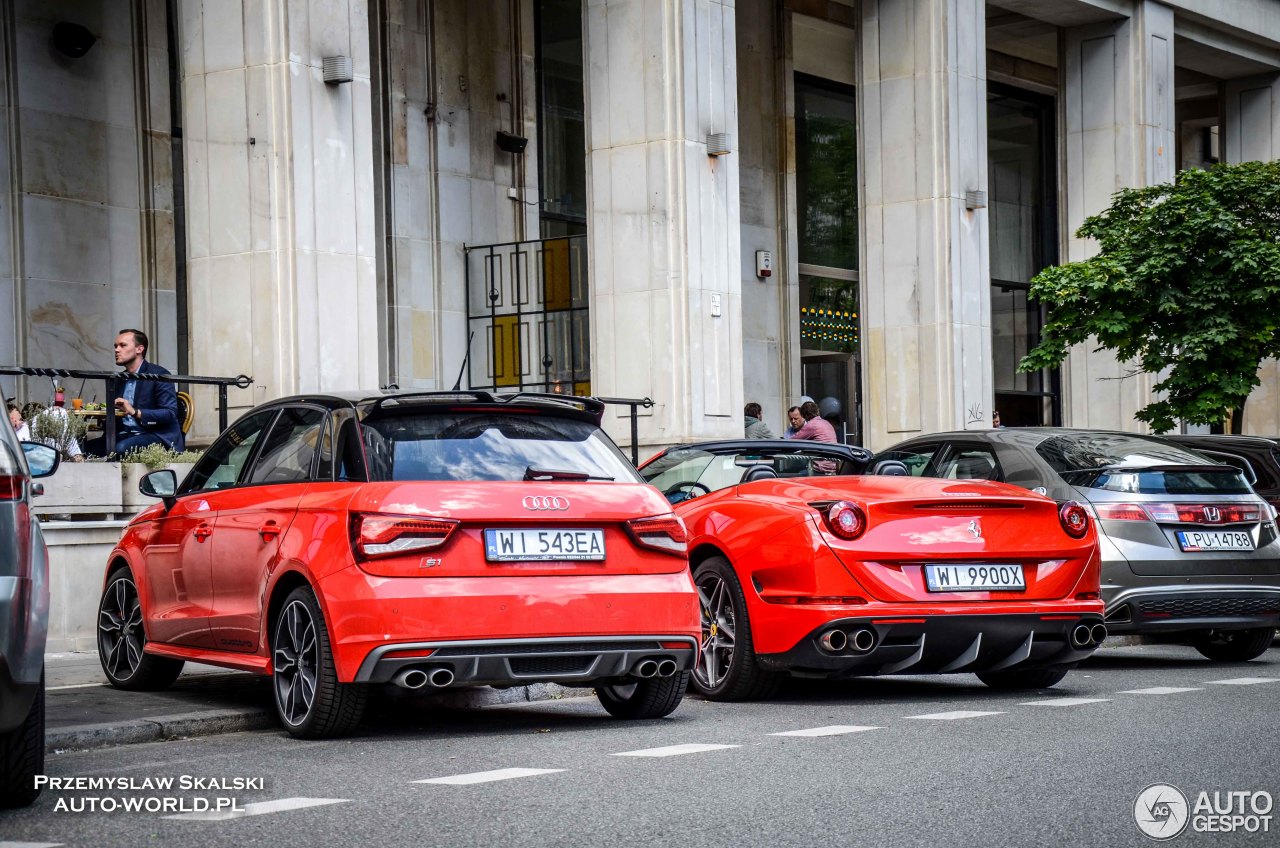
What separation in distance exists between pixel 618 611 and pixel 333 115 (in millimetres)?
9288

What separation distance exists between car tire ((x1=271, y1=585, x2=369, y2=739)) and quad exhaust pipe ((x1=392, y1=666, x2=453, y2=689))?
0.86 ft

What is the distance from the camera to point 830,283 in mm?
28234

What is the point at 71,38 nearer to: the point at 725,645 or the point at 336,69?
the point at 336,69

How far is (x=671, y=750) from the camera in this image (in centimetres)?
733

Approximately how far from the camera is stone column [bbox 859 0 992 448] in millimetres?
22734

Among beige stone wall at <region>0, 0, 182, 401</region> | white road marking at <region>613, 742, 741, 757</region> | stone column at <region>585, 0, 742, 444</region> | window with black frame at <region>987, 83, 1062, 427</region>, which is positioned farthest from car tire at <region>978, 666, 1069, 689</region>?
window with black frame at <region>987, 83, 1062, 427</region>

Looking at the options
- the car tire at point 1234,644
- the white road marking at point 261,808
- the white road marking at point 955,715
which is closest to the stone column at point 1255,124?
the car tire at point 1234,644

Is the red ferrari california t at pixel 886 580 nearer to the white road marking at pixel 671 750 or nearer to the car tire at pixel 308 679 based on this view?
the white road marking at pixel 671 750

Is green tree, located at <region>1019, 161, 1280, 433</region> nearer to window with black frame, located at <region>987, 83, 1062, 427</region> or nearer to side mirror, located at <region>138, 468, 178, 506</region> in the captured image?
window with black frame, located at <region>987, 83, 1062, 427</region>

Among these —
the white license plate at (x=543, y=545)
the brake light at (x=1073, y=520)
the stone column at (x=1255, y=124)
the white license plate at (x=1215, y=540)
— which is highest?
the stone column at (x=1255, y=124)

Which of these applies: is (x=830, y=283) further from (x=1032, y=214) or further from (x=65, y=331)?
(x=65, y=331)

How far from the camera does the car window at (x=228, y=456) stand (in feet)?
29.5

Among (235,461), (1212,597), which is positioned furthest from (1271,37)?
(235,461)

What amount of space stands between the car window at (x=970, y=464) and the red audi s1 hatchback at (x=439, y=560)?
3639 millimetres
